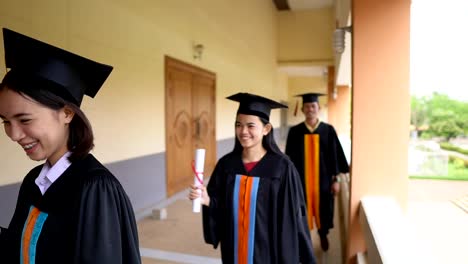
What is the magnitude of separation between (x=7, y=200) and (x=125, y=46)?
2261 millimetres

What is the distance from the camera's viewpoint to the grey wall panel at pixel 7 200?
9.27 feet

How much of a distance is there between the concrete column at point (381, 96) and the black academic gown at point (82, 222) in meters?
1.98

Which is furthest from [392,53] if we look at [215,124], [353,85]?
[215,124]

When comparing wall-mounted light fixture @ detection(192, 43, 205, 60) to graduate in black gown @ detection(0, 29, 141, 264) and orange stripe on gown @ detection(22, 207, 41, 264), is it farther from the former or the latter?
orange stripe on gown @ detection(22, 207, 41, 264)

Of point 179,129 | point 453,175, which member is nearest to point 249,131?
point 453,175

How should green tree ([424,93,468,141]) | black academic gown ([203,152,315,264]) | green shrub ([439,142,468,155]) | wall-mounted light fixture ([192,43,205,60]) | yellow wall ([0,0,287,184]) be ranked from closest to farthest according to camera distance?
black academic gown ([203,152,315,264]), yellow wall ([0,0,287,184]), green shrub ([439,142,468,155]), green tree ([424,93,468,141]), wall-mounted light fixture ([192,43,205,60])

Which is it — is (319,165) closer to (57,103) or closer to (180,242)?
(180,242)

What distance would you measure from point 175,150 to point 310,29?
9211 mm

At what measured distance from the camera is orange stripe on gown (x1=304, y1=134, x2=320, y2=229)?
370 cm

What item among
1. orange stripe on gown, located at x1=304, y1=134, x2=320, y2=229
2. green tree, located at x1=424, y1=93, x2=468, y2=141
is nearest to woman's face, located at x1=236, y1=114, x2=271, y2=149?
orange stripe on gown, located at x1=304, y1=134, x2=320, y2=229

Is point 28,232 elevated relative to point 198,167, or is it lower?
lower

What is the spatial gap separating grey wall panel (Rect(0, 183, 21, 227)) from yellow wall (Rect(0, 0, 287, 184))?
6 cm

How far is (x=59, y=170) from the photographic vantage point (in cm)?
106

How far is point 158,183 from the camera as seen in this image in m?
5.25
